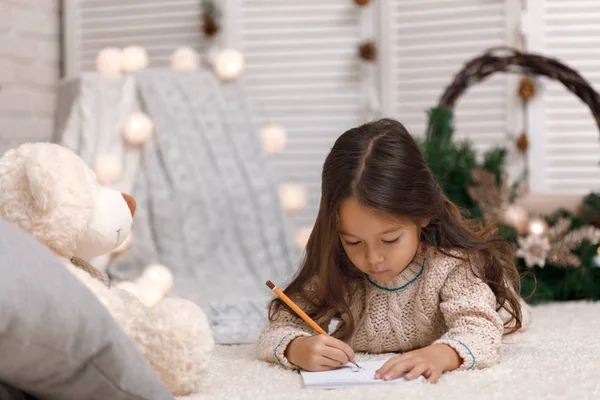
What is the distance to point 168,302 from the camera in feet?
2.96

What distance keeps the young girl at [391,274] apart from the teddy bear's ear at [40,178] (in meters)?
0.39

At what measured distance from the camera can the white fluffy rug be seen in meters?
0.87

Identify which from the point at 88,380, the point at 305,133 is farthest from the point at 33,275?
the point at 305,133

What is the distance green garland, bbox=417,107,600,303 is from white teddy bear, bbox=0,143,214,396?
1.10 meters

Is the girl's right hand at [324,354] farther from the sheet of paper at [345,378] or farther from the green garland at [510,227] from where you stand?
the green garland at [510,227]

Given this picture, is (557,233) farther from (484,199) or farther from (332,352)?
(332,352)

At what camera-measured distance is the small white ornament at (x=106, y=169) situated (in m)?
2.01

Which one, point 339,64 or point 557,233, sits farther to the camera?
point 339,64

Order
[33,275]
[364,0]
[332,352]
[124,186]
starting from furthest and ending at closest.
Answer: [364,0]
[124,186]
[332,352]
[33,275]

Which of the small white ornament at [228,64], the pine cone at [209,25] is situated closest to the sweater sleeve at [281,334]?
the small white ornament at [228,64]

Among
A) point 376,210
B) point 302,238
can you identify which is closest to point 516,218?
point 302,238

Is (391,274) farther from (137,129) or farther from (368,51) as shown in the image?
(368,51)

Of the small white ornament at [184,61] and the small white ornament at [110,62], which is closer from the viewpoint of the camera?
the small white ornament at [110,62]

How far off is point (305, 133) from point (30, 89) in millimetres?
1081
